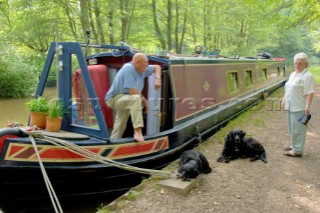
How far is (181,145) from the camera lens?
5422 millimetres

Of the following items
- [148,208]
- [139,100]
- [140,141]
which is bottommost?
[148,208]

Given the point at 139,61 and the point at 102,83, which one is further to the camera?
the point at 102,83

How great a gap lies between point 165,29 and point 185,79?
38.6ft

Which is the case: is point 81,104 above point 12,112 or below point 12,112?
above

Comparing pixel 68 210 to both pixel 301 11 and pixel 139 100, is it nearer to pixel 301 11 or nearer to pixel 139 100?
pixel 139 100

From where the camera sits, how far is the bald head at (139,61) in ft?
14.6

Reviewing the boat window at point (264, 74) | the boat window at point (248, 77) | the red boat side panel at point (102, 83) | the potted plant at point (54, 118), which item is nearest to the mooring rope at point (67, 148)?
the potted plant at point (54, 118)

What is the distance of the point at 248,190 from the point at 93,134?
7.25 ft

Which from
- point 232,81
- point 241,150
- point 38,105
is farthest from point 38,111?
point 232,81

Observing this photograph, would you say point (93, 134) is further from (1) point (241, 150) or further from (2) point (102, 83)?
(1) point (241, 150)

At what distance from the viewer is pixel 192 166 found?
13.6ft

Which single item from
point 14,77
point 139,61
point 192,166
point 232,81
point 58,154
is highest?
point 139,61

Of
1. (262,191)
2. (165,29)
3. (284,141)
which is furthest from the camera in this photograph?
(165,29)

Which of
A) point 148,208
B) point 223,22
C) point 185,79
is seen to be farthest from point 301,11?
point 148,208
